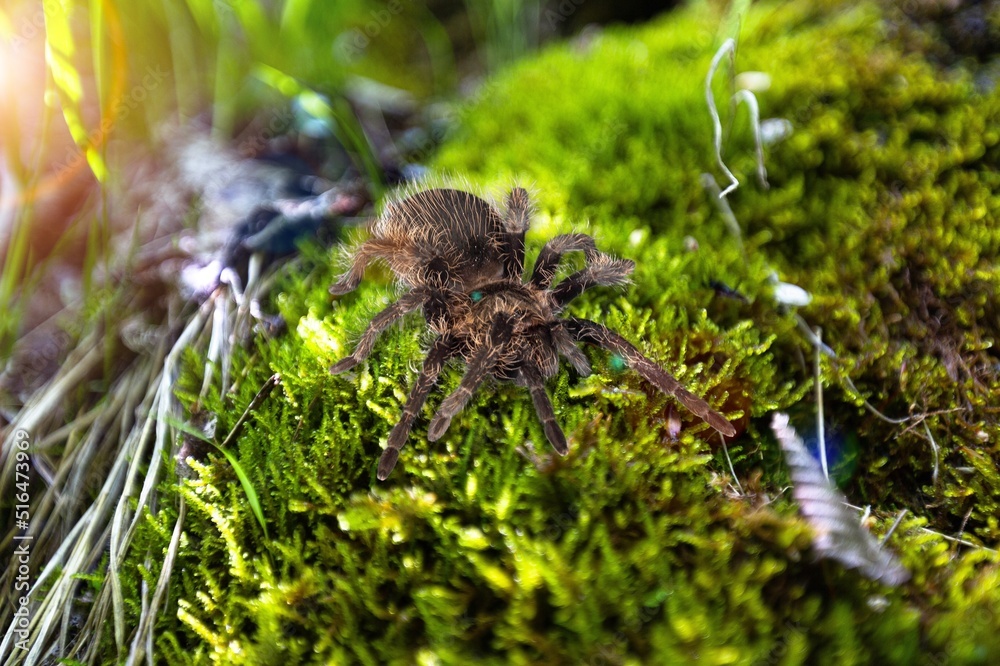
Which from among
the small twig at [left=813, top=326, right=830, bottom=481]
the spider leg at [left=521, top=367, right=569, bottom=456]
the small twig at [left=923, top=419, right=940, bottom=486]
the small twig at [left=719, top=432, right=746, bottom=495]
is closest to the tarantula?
the spider leg at [left=521, top=367, right=569, bottom=456]

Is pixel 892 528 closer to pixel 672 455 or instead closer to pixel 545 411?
pixel 672 455

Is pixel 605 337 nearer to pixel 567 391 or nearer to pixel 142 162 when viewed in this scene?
pixel 567 391

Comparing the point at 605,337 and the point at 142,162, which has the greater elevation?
the point at 142,162

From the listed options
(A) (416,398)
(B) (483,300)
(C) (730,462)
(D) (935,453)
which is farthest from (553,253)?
(D) (935,453)

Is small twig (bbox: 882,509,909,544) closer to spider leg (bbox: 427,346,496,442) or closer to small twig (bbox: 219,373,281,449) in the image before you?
spider leg (bbox: 427,346,496,442)

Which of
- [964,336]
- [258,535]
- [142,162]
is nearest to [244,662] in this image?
[258,535]

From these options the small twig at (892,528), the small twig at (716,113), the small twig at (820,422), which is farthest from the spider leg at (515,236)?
the small twig at (892,528)
